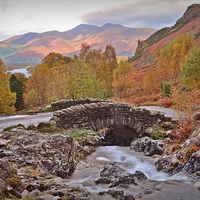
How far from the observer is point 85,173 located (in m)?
9.34

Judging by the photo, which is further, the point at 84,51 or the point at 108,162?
the point at 84,51

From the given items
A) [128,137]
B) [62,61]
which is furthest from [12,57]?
[128,137]

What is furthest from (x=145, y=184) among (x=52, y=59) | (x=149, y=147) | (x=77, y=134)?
(x=52, y=59)

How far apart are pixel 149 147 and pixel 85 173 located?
496 cm

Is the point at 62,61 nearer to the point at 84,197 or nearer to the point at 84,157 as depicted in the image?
the point at 84,157

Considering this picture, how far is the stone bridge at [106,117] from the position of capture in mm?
15898

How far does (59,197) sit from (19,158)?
342 cm

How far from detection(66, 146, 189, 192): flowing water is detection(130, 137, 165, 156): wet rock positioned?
38cm

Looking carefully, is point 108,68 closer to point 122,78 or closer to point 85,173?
point 122,78

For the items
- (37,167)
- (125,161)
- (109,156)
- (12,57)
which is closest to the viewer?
(37,167)

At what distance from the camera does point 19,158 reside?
27.7 ft

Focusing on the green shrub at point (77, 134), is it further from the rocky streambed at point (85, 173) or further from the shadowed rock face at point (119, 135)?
the shadowed rock face at point (119, 135)

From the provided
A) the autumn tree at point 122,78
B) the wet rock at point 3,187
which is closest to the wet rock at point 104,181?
the wet rock at point 3,187

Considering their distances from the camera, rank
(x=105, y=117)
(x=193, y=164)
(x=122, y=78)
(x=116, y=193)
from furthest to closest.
A: (x=122, y=78) → (x=105, y=117) → (x=193, y=164) → (x=116, y=193)
